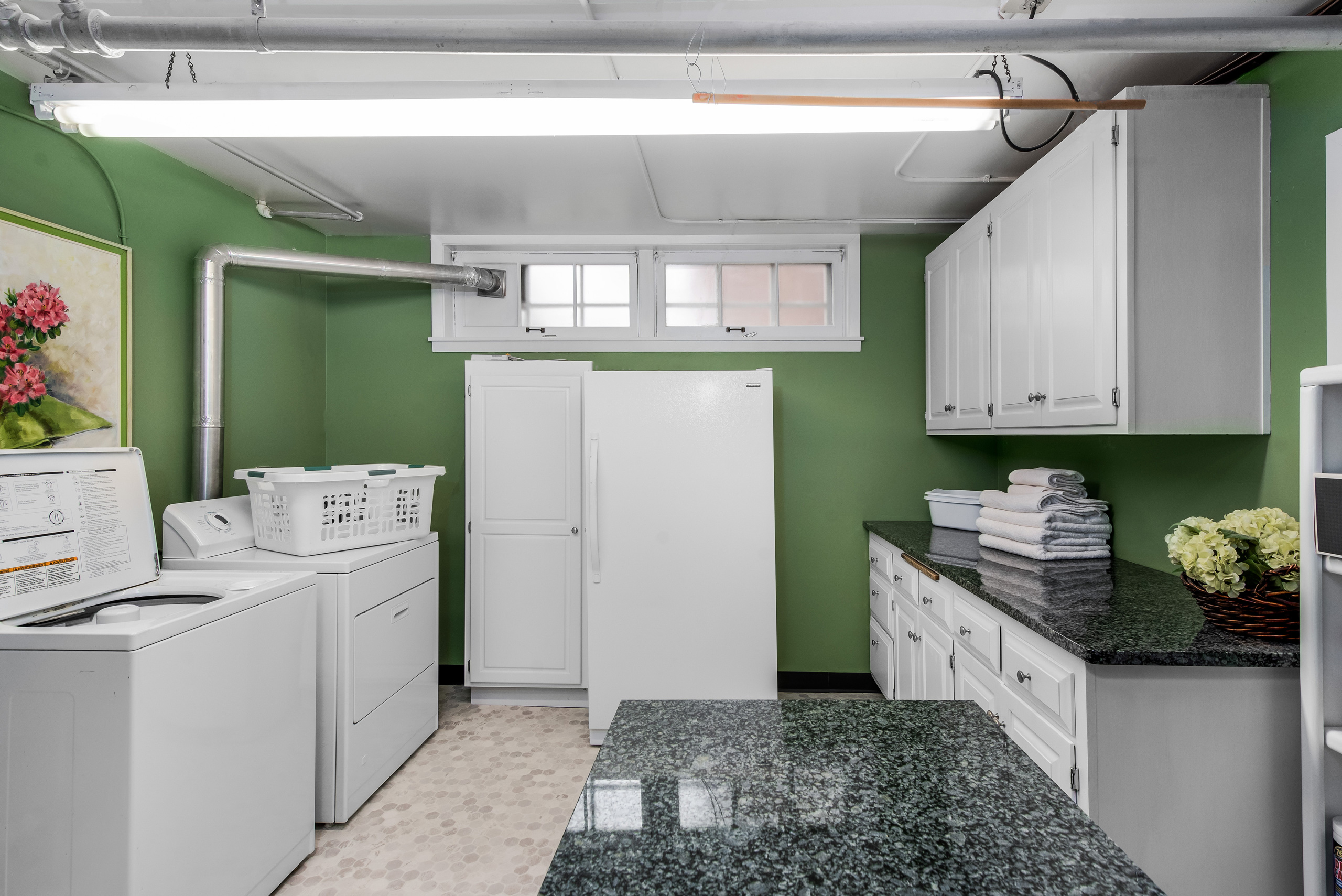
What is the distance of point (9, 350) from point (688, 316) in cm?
259

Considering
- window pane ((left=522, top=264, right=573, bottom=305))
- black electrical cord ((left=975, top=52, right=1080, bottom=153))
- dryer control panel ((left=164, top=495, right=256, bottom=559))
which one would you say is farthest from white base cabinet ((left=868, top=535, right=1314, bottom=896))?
window pane ((left=522, top=264, right=573, bottom=305))

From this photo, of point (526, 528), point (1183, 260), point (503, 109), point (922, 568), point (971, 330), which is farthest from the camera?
point (526, 528)

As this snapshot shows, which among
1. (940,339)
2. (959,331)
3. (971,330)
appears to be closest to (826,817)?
(971,330)

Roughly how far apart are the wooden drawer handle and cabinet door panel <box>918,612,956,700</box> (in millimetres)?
165

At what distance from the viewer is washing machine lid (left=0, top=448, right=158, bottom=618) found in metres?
1.56

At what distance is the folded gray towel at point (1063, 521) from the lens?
2225 mm

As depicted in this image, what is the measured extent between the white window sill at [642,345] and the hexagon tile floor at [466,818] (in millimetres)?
1864

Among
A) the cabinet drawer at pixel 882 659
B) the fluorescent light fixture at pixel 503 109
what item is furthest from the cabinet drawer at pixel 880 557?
the fluorescent light fixture at pixel 503 109

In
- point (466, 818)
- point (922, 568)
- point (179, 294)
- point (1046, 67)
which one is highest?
point (1046, 67)

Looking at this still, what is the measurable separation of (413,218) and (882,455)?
2.66 meters

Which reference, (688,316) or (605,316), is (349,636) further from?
(688,316)

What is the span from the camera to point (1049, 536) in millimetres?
2225

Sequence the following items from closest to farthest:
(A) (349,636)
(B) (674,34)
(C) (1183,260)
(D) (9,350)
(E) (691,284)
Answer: (B) (674,34), (C) (1183,260), (D) (9,350), (A) (349,636), (E) (691,284)

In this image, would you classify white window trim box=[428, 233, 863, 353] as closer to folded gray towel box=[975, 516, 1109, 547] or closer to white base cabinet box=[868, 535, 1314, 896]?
folded gray towel box=[975, 516, 1109, 547]
